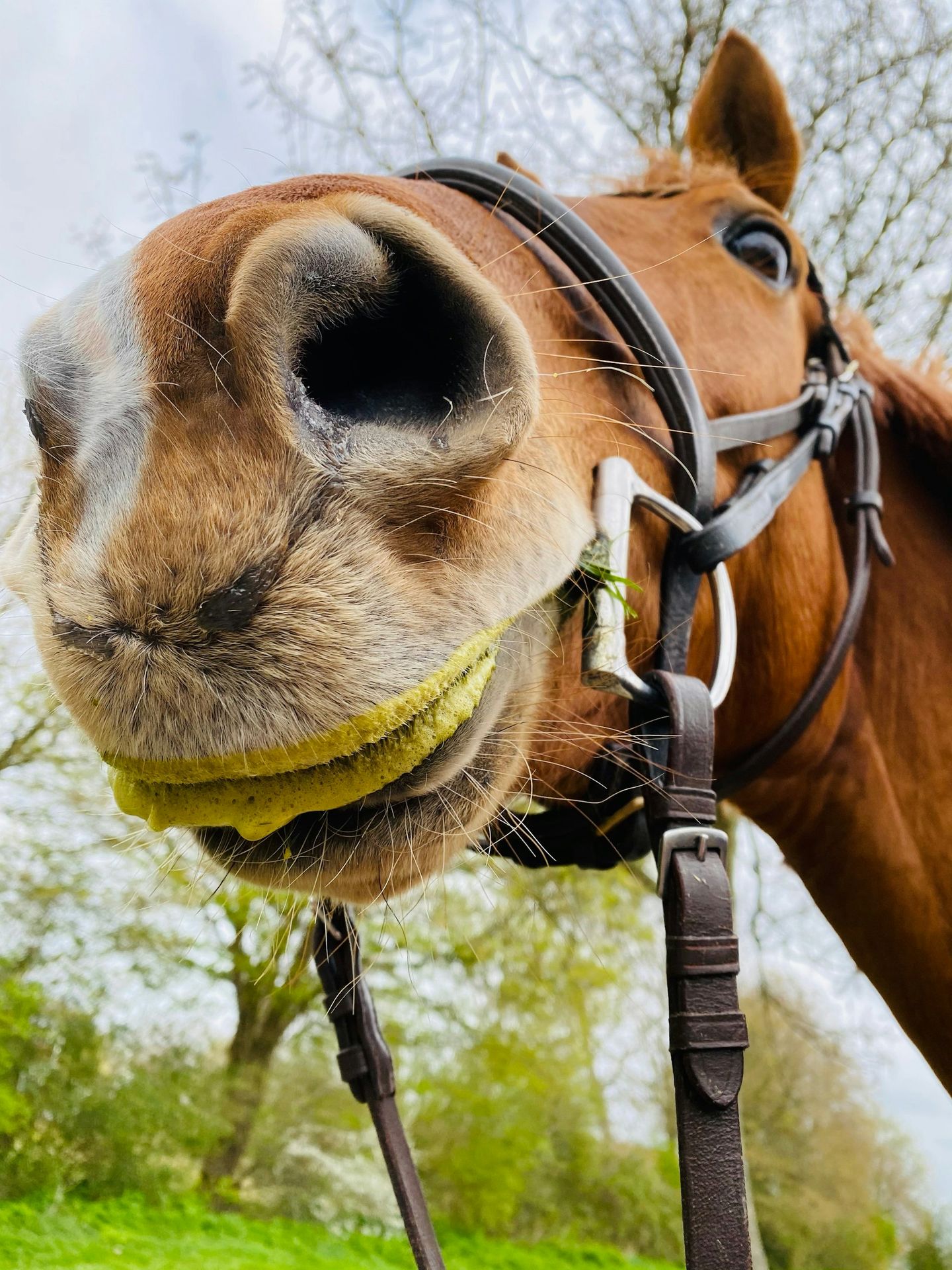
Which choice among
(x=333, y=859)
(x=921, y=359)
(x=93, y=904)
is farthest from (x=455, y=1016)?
(x=333, y=859)

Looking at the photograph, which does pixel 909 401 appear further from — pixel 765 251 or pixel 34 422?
pixel 34 422

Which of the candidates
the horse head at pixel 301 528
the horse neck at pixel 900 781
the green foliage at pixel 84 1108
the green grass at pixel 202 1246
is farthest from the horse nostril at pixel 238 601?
the green foliage at pixel 84 1108

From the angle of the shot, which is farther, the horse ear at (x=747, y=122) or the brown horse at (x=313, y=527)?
the horse ear at (x=747, y=122)

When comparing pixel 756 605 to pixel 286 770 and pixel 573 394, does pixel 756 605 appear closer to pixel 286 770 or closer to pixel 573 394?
pixel 573 394

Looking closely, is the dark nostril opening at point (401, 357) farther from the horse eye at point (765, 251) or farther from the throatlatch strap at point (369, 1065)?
the horse eye at point (765, 251)

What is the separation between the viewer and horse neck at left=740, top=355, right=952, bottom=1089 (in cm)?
184

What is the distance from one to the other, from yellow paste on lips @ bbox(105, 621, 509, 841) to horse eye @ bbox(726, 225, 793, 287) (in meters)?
1.28

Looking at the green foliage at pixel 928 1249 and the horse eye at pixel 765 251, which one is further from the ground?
the horse eye at pixel 765 251

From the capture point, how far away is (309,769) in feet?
2.87

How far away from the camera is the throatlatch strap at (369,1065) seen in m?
1.56

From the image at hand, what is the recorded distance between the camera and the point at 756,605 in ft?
5.67

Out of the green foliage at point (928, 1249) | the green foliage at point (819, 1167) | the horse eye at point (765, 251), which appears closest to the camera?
the horse eye at point (765, 251)

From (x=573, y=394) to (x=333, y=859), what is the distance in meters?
0.70

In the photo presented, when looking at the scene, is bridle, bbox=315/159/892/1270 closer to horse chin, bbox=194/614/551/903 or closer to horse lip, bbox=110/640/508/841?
horse chin, bbox=194/614/551/903
